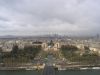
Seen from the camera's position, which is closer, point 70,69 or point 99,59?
point 70,69

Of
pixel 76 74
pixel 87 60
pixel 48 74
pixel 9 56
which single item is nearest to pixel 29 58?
pixel 9 56

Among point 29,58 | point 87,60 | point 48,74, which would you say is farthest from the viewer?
point 29,58

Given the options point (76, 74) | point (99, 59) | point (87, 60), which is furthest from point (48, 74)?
point (99, 59)

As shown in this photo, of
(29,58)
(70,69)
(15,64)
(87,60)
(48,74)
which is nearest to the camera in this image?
(48,74)

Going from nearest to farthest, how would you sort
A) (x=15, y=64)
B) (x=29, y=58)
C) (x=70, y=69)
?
(x=70, y=69) → (x=15, y=64) → (x=29, y=58)

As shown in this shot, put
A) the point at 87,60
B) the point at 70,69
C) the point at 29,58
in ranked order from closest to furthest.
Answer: the point at 70,69, the point at 87,60, the point at 29,58

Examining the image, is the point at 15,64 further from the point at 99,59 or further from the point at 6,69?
the point at 99,59

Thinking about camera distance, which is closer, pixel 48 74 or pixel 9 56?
pixel 48 74

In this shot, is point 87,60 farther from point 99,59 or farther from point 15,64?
point 15,64
